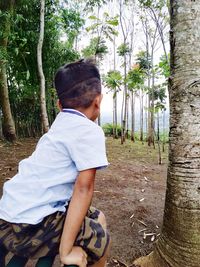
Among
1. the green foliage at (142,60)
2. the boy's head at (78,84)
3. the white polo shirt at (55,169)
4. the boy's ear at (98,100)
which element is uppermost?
the green foliage at (142,60)

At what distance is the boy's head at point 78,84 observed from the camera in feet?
4.49

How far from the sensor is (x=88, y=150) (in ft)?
4.09

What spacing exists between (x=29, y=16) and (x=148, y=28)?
685 cm

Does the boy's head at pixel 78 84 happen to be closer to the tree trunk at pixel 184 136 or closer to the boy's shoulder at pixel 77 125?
the boy's shoulder at pixel 77 125

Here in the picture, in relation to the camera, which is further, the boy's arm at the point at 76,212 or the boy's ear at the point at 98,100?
the boy's ear at the point at 98,100

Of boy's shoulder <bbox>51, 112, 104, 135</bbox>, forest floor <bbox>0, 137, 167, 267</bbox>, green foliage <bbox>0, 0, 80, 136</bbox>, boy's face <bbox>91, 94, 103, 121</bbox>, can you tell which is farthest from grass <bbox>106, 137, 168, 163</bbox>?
boy's shoulder <bbox>51, 112, 104, 135</bbox>

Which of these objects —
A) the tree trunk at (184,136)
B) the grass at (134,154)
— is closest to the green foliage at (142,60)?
the grass at (134,154)

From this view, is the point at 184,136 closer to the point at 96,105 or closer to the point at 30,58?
the point at 96,105

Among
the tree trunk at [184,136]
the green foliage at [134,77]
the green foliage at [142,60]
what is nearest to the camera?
the tree trunk at [184,136]

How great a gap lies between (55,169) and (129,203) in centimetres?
295

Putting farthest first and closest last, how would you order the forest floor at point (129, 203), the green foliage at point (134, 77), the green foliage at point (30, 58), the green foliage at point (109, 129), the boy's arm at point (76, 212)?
the green foliage at point (109, 129) < the green foliage at point (134, 77) < the green foliage at point (30, 58) < the forest floor at point (129, 203) < the boy's arm at point (76, 212)

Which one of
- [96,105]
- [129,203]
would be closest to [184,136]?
[96,105]

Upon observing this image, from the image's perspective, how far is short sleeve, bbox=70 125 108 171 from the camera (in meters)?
1.23

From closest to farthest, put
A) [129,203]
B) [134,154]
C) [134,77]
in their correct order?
[129,203] → [134,154] → [134,77]
